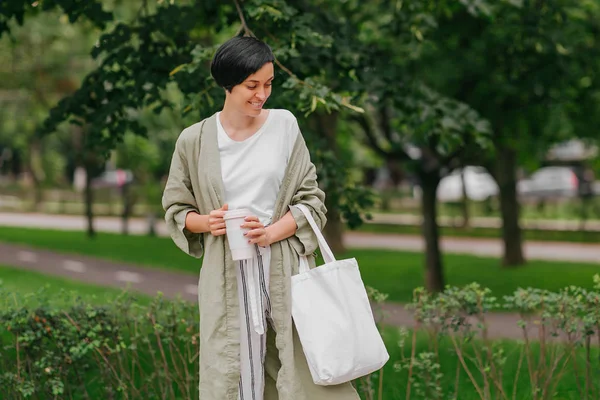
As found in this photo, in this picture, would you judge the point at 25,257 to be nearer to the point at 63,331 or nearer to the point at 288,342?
the point at 63,331

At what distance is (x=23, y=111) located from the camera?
2498 centimetres

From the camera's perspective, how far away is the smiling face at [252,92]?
11.2ft

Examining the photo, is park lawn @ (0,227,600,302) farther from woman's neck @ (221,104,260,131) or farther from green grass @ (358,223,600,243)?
woman's neck @ (221,104,260,131)

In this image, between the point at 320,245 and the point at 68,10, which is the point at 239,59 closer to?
the point at 320,245

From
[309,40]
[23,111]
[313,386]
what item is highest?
[23,111]

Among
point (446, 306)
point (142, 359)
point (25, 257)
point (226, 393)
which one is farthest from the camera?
point (25, 257)

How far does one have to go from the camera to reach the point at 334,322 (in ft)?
11.0

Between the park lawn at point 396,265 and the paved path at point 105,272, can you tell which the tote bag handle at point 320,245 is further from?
the park lawn at point 396,265

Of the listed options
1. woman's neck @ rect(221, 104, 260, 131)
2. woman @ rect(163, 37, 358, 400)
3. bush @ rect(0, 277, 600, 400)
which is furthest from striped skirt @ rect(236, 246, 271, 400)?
bush @ rect(0, 277, 600, 400)

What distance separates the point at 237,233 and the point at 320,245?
33 centimetres

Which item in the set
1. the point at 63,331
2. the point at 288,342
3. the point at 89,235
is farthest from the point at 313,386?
the point at 89,235

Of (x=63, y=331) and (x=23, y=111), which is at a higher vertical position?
(x=23, y=111)

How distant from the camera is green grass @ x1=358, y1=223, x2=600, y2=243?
77.3 ft

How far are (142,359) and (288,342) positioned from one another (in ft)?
6.27
